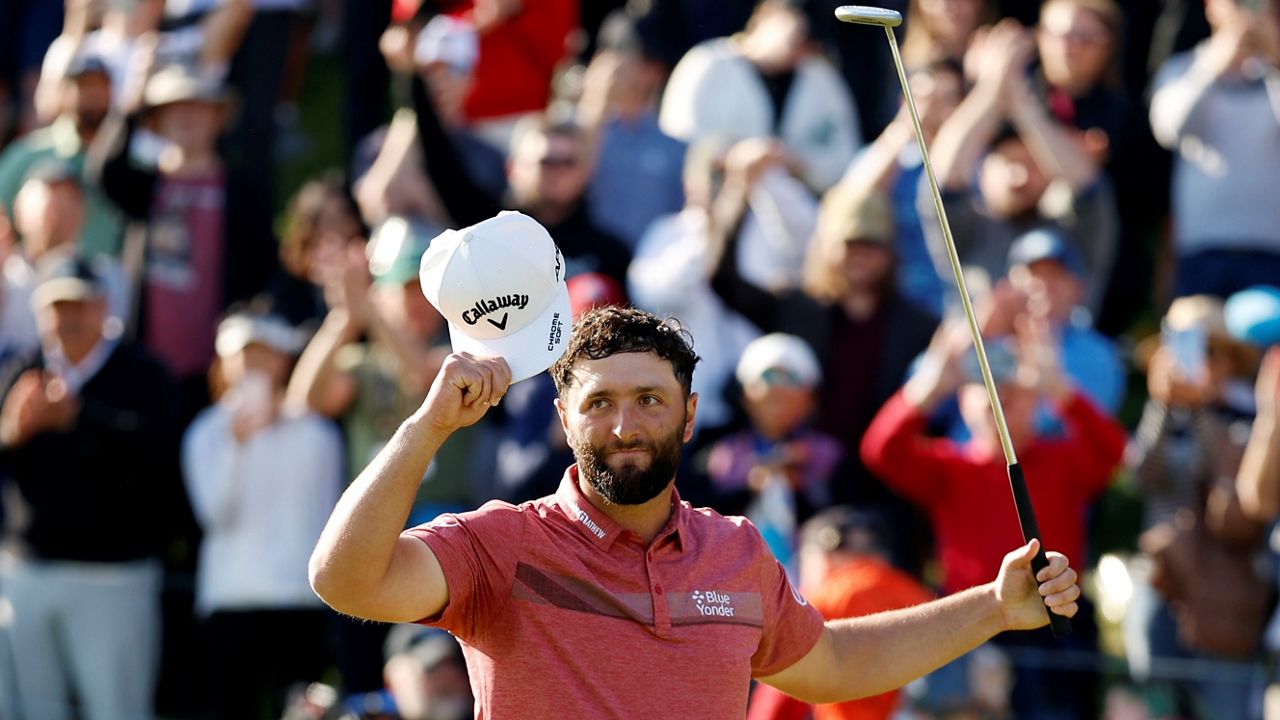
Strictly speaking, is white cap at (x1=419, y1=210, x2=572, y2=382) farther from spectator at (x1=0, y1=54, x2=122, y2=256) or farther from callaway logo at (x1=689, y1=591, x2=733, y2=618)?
spectator at (x1=0, y1=54, x2=122, y2=256)

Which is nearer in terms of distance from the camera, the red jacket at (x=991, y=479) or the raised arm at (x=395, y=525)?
the raised arm at (x=395, y=525)

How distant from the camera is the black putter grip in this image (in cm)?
502

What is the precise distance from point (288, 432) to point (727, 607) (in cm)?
548

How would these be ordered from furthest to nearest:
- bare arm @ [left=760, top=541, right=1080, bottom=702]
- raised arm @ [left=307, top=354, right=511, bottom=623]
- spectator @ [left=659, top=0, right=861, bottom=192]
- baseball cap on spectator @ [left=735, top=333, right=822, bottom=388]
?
spectator @ [left=659, top=0, right=861, bottom=192], baseball cap on spectator @ [left=735, top=333, right=822, bottom=388], bare arm @ [left=760, top=541, right=1080, bottom=702], raised arm @ [left=307, top=354, right=511, bottom=623]

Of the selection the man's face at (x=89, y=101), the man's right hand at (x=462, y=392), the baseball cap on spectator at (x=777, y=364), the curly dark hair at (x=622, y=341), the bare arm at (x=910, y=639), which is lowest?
the man's face at (x=89, y=101)

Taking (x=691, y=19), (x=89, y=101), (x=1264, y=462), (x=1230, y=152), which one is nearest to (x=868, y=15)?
(x=1264, y=462)

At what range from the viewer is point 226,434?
33.1 feet

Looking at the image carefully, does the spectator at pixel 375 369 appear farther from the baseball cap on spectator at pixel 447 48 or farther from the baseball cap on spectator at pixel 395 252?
the baseball cap on spectator at pixel 447 48

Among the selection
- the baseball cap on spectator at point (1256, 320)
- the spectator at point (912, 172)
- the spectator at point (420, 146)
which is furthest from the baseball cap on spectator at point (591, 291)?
the baseball cap on spectator at point (1256, 320)

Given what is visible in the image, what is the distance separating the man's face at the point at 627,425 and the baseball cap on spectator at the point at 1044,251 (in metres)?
→ 4.78

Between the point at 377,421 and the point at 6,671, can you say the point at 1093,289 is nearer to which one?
the point at 377,421

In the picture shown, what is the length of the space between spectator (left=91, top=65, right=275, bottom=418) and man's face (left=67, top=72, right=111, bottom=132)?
697mm

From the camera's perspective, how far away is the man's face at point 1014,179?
9.76m

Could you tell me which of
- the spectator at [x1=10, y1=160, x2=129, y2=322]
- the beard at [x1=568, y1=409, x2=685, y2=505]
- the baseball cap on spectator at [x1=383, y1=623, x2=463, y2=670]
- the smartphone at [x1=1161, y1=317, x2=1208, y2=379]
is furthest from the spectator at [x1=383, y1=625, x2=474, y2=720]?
the beard at [x1=568, y1=409, x2=685, y2=505]
